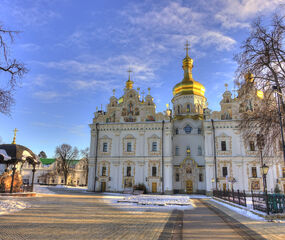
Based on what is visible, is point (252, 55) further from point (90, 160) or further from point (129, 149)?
point (90, 160)

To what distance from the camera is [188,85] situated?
47.8m

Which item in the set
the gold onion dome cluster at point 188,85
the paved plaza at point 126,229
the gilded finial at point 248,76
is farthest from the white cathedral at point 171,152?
the paved plaza at point 126,229

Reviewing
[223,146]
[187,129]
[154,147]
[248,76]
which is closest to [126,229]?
[248,76]

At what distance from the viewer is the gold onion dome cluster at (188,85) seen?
47594 mm

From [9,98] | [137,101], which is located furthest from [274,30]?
[137,101]

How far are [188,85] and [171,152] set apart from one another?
15.9m

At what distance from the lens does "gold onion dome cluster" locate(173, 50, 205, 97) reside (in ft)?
156

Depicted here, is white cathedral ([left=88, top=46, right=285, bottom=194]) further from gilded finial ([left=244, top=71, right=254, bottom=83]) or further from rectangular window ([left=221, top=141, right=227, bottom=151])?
gilded finial ([left=244, top=71, right=254, bottom=83])

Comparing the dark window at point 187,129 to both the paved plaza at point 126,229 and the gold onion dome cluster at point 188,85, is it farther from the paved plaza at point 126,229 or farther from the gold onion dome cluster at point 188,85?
the paved plaza at point 126,229

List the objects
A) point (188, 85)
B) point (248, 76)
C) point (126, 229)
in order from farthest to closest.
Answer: point (188, 85), point (248, 76), point (126, 229)

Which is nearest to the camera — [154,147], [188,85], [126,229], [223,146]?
[126,229]

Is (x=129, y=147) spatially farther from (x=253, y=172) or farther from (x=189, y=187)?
(x=253, y=172)

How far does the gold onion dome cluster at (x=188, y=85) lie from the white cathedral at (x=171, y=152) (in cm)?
650

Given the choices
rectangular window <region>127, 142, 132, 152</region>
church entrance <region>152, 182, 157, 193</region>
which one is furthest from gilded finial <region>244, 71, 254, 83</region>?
rectangular window <region>127, 142, 132, 152</region>
